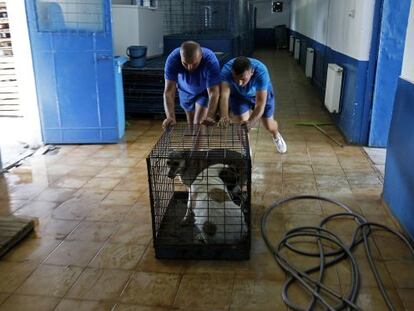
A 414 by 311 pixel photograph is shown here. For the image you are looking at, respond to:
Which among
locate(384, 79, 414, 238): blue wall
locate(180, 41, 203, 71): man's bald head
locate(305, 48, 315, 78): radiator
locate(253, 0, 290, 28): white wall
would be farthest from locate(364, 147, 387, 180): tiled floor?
locate(253, 0, 290, 28): white wall

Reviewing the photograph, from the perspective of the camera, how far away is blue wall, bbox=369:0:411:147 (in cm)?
357

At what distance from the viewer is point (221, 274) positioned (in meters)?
2.08

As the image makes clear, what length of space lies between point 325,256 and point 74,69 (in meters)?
2.94

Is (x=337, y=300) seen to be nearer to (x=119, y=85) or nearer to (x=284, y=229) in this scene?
(x=284, y=229)

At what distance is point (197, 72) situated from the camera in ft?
9.86

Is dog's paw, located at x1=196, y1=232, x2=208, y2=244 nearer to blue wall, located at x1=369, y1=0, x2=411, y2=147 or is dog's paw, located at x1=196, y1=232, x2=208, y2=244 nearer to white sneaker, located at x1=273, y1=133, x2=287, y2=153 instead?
white sneaker, located at x1=273, y1=133, x2=287, y2=153

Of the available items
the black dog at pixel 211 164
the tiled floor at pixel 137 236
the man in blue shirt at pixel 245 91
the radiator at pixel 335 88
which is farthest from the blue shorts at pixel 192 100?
the radiator at pixel 335 88

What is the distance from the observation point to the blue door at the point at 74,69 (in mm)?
3863

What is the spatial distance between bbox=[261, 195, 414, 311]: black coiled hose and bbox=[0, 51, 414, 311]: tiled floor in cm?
4

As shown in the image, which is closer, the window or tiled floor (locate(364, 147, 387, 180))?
tiled floor (locate(364, 147, 387, 180))

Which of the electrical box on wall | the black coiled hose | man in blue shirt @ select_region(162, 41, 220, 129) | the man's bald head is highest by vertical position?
the electrical box on wall

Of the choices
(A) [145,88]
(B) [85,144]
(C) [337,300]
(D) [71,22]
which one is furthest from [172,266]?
(A) [145,88]

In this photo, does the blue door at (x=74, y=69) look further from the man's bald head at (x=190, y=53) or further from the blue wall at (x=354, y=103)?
the blue wall at (x=354, y=103)

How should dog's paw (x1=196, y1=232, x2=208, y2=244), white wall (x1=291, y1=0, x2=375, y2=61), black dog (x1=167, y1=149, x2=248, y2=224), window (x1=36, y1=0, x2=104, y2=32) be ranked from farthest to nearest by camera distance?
window (x1=36, y1=0, x2=104, y2=32), white wall (x1=291, y1=0, x2=375, y2=61), dog's paw (x1=196, y1=232, x2=208, y2=244), black dog (x1=167, y1=149, x2=248, y2=224)
